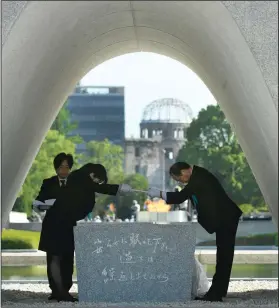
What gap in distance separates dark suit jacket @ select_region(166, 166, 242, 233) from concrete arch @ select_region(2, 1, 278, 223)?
0.48 metres

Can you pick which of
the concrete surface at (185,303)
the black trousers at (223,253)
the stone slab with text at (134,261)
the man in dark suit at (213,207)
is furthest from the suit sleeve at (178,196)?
the concrete surface at (185,303)

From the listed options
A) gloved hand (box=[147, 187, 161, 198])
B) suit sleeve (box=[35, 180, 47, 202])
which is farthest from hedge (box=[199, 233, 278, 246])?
gloved hand (box=[147, 187, 161, 198])

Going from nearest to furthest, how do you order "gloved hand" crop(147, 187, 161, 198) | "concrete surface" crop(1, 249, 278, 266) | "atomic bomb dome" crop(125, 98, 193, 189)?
"gloved hand" crop(147, 187, 161, 198) < "concrete surface" crop(1, 249, 278, 266) < "atomic bomb dome" crop(125, 98, 193, 189)

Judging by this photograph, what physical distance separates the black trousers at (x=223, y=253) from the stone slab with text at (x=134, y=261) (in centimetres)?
43

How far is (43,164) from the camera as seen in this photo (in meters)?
48.7

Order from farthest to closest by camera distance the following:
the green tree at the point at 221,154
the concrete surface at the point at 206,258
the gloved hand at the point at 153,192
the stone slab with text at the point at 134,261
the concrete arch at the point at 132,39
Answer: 1. the green tree at the point at 221,154
2. the concrete surface at the point at 206,258
3. the gloved hand at the point at 153,192
4. the stone slab with text at the point at 134,261
5. the concrete arch at the point at 132,39

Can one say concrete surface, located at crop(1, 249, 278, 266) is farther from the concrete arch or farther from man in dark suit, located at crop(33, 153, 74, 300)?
man in dark suit, located at crop(33, 153, 74, 300)

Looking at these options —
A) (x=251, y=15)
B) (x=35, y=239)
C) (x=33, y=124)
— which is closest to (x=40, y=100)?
(x=33, y=124)

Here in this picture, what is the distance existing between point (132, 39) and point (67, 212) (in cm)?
268

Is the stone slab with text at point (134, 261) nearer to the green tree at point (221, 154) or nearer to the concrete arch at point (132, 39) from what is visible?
the concrete arch at point (132, 39)

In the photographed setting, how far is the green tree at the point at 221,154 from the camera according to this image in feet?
191

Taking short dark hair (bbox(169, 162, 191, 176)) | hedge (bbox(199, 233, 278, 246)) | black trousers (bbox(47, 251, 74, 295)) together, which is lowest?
hedge (bbox(199, 233, 278, 246))

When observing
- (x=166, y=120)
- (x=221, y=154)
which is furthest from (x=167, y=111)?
(x=221, y=154)

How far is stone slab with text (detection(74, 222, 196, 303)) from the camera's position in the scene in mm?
9992
